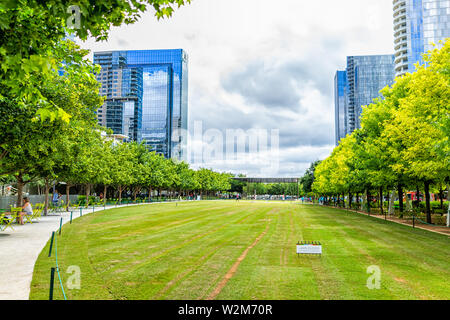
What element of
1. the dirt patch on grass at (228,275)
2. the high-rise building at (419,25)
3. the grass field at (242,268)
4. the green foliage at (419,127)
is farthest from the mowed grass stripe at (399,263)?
the high-rise building at (419,25)

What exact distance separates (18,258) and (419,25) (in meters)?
162

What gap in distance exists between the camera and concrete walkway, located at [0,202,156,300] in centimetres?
789

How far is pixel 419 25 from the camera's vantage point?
13400 centimetres

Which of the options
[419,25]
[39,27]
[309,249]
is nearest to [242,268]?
[309,249]

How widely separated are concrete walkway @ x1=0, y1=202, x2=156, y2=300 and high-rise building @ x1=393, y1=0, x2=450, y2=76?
147 meters

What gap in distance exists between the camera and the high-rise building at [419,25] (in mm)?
132875

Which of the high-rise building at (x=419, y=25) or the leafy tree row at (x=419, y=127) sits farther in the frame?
the high-rise building at (x=419, y=25)

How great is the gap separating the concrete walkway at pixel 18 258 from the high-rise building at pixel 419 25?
147 meters

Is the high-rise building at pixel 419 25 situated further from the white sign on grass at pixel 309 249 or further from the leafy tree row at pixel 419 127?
the white sign on grass at pixel 309 249

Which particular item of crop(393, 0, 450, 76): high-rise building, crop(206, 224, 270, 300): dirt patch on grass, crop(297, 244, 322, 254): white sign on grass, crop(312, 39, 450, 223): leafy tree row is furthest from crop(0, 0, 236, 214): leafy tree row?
crop(393, 0, 450, 76): high-rise building

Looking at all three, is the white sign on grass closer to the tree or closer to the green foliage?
the tree
